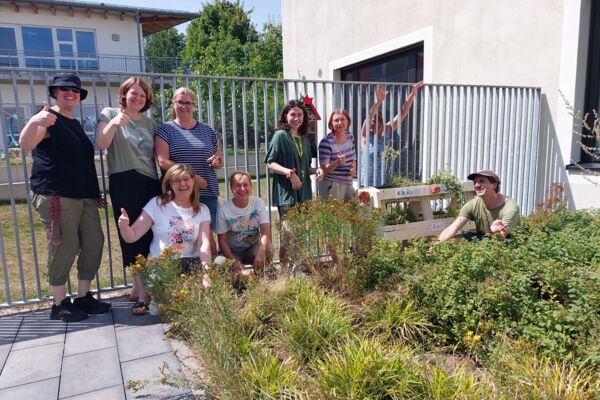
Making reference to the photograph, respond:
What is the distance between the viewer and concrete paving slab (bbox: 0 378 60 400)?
259cm

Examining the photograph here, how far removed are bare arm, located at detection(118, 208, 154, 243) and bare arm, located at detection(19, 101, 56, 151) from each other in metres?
0.77

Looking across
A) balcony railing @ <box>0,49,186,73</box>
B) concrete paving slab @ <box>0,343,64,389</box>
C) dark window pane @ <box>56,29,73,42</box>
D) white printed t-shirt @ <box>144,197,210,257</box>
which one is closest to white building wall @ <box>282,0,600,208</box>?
white printed t-shirt @ <box>144,197,210,257</box>

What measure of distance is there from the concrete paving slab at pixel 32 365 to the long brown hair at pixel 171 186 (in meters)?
1.31

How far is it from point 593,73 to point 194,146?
518 cm

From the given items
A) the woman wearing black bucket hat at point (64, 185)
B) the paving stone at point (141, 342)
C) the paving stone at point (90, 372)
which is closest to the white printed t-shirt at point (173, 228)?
the woman wearing black bucket hat at point (64, 185)

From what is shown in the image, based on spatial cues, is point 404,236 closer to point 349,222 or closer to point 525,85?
point 349,222

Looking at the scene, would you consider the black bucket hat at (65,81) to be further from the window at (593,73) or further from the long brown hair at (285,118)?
the window at (593,73)

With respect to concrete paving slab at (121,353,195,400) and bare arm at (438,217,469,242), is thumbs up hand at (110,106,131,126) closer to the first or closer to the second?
concrete paving slab at (121,353,195,400)

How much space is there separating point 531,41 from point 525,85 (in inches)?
22.8

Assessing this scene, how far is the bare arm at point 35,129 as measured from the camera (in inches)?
123

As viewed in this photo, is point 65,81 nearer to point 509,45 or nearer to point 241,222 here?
point 241,222

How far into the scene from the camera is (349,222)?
361 cm

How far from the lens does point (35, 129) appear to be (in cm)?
315

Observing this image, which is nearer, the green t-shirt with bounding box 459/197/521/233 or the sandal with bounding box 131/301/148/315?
the sandal with bounding box 131/301/148/315
